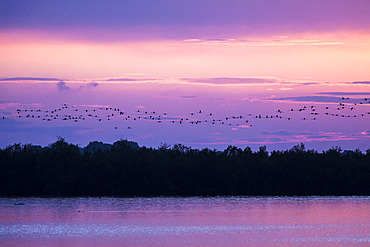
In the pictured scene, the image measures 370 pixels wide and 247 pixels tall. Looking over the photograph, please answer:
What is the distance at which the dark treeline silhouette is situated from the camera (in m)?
84.6

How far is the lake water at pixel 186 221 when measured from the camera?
44.1 m

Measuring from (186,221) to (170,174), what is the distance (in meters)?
31.1

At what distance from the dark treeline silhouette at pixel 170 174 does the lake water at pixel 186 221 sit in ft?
11.5

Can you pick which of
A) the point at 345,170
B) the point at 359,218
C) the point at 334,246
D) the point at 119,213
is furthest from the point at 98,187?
the point at 334,246

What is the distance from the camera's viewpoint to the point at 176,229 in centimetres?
5088

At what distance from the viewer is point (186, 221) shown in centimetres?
5712

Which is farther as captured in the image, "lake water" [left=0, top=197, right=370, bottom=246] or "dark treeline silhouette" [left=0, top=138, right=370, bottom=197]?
"dark treeline silhouette" [left=0, top=138, right=370, bottom=197]

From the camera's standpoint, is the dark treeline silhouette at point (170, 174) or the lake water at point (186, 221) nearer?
the lake water at point (186, 221)

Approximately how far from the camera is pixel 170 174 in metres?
88.1

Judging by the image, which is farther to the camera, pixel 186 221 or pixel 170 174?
pixel 170 174

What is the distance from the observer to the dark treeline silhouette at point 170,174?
278ft

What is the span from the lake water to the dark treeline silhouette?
351 cm

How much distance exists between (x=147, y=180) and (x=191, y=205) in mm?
13856

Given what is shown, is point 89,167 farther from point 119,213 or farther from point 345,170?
point 345,170
